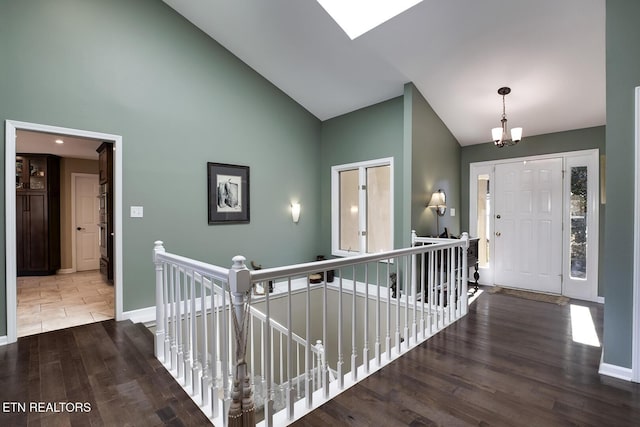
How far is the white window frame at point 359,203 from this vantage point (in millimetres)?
4242

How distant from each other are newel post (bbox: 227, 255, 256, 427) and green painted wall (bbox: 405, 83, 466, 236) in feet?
9.36

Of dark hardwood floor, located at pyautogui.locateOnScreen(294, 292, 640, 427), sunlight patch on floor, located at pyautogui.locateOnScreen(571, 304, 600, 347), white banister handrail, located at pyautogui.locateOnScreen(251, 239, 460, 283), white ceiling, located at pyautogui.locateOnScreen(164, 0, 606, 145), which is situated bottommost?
sunlight patch on floor, located at pyautogui.locateOnScreen(571, 304, 600, 347)

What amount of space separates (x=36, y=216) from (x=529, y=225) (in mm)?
8306

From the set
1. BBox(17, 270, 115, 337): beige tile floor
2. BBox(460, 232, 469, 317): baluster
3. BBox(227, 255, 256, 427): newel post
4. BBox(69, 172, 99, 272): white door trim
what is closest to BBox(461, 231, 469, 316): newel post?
BBox(460, 232, 469, 317): baluster

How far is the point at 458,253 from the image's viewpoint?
3424 millimetres

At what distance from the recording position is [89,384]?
2.05 m

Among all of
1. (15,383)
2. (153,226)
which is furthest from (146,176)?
(15,383)

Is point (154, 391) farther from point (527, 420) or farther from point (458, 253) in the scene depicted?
point (458, 253)

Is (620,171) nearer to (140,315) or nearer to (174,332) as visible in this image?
(174,332)

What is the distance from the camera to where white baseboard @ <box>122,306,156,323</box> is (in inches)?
126

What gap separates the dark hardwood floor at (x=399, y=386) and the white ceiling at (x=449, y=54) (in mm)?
2751

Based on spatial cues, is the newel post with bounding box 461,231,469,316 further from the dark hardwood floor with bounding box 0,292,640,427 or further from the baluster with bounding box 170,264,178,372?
the baluster with bounding box 170,264,178,372

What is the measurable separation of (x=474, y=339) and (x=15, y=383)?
359 cm

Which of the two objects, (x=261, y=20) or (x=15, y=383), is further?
(x=261, y=20)
